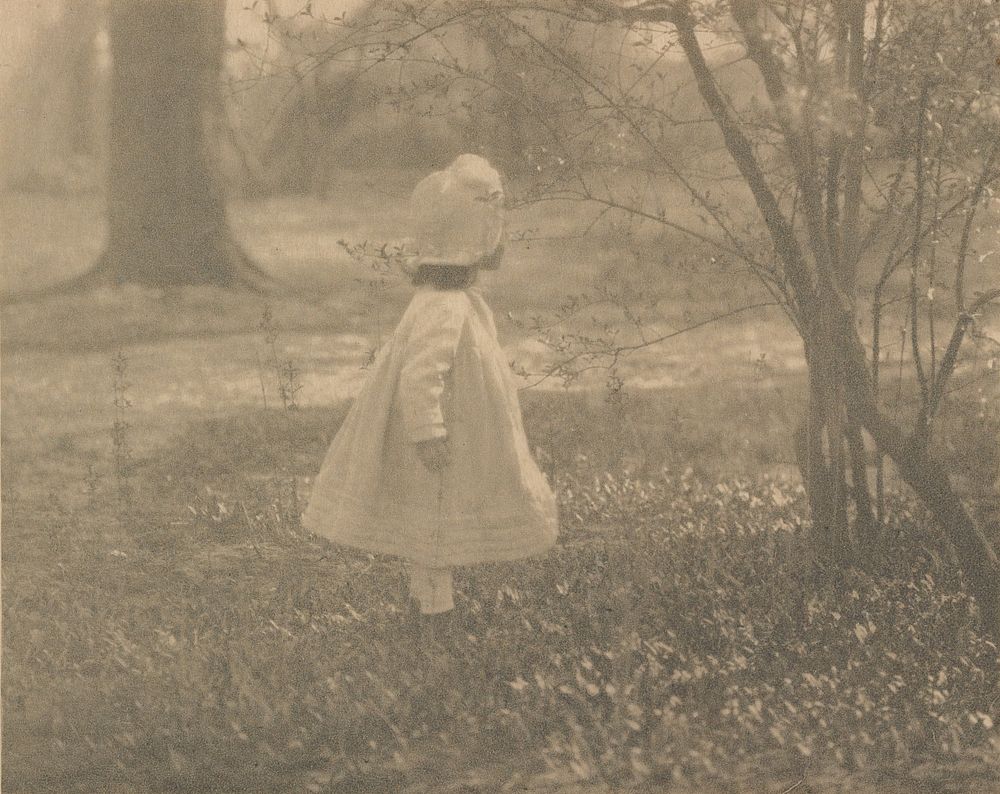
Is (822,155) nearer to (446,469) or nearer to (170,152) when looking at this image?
(446,469)

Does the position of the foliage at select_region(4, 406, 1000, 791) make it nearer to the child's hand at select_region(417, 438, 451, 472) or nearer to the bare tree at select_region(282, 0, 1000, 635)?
the bare tree at select_region(282, 0, 1000, 635)

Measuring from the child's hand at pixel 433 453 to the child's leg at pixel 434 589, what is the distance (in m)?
0.39

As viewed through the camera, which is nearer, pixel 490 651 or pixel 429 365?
pixel 429 365

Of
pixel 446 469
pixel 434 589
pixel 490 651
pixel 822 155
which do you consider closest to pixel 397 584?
pixel 434 589

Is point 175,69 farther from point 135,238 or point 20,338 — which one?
point 20,338

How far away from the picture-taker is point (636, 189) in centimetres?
387

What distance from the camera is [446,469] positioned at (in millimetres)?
3590

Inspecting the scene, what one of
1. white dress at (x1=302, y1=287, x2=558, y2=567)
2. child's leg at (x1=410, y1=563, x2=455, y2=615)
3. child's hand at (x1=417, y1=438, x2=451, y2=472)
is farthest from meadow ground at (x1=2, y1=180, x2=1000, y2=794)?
child's hand at (x1=417, y1=438, x2=451, y2=472)

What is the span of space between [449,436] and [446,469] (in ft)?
0.33

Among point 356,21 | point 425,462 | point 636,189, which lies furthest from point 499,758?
point 356,21

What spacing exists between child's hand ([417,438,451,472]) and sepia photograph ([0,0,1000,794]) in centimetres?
1

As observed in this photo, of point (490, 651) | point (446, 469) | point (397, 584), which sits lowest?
point (490, 651)

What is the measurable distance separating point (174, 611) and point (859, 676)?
2111mm

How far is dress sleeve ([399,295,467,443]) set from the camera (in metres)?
3.45
